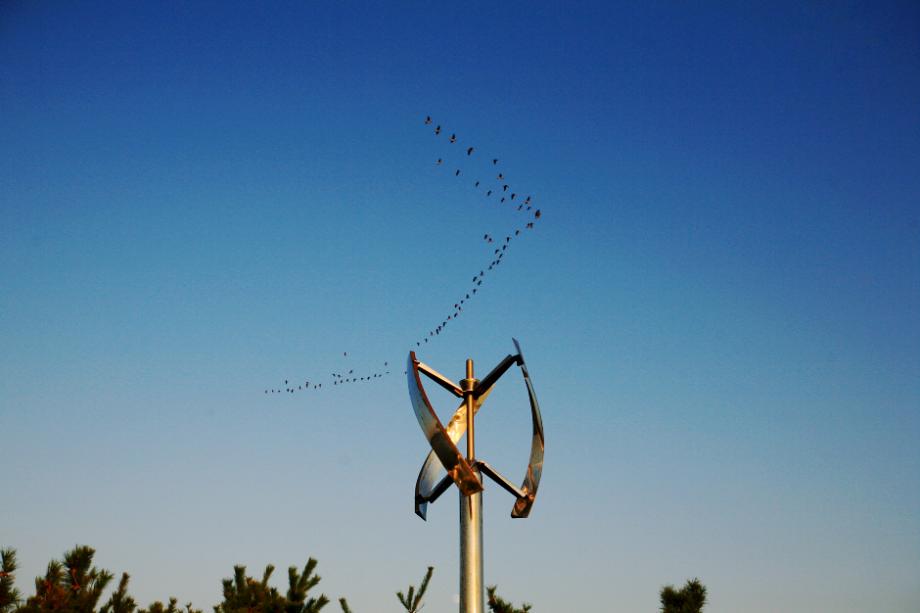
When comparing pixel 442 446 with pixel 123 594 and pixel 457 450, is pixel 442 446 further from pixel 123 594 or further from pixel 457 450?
pixel 123 594

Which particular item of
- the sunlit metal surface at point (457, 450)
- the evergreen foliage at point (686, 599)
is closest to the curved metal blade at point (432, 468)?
the sunlit metal surface at point (457, 450)

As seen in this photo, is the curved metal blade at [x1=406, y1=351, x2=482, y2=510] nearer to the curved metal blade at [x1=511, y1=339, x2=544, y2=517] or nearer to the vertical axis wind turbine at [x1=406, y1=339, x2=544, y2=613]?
the vertical axis wind turbine at [x1=406, y1=339, x2=544, y2=613]

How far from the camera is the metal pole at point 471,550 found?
1073cm

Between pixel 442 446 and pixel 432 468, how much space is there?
4.96ft

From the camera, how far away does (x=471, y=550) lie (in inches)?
432

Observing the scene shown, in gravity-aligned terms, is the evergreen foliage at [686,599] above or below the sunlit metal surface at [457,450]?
below

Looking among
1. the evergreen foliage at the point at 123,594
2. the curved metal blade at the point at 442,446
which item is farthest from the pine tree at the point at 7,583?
the curved metal blade at the point at 442,446

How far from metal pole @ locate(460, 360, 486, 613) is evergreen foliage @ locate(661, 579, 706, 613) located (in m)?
2.58

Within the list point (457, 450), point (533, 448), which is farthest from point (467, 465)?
point (533, 448)

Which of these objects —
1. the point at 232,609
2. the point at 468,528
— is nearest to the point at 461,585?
the point at 468,528

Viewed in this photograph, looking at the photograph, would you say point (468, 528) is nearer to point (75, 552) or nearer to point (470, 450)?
point (470, 450)

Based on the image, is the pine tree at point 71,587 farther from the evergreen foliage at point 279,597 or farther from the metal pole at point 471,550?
the metal pole at point 471,550

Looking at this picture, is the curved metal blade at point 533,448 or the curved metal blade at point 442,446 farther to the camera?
the curved metal blade at point 533,448

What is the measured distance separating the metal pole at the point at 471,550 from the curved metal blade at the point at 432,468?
0.27 m
